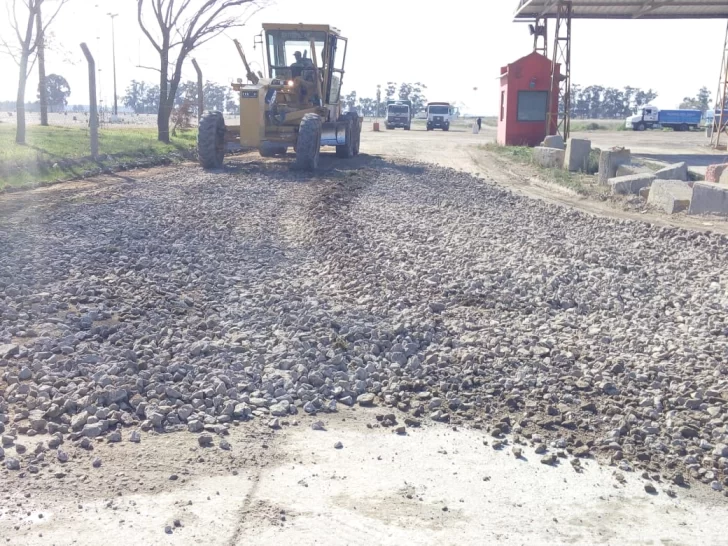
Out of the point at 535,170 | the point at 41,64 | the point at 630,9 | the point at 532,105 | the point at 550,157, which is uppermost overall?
the point at 630,9

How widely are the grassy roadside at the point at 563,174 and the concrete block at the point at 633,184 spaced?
0.35 m

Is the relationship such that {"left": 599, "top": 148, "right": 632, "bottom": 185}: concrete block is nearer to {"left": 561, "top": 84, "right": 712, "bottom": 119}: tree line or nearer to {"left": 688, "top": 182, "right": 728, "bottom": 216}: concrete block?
{"left": 688, "top": 182, "right": 728, "bottom": 216}: concrete block

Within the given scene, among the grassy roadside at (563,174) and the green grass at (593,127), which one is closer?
the grassy roadside at (563,174)

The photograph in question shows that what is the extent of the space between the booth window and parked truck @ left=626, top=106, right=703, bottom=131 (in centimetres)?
3651

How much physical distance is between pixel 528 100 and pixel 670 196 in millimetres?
16467

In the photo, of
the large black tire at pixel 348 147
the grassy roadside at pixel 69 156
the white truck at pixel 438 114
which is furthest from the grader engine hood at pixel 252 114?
the white truck at pixel 438 114

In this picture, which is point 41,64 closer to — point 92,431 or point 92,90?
point 92,90

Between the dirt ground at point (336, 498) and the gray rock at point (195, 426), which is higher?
the gray rock at point (195, 426)

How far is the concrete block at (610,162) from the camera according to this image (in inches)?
666

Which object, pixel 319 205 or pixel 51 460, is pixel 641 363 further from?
pixel 319 205

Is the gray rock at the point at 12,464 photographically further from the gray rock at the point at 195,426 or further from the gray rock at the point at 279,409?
the gray rock at the point at 279,409

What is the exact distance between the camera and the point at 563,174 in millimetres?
18859

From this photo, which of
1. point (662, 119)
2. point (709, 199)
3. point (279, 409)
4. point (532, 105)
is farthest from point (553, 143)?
point (662, 119)

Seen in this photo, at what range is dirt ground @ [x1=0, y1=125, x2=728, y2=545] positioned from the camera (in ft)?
12.3
